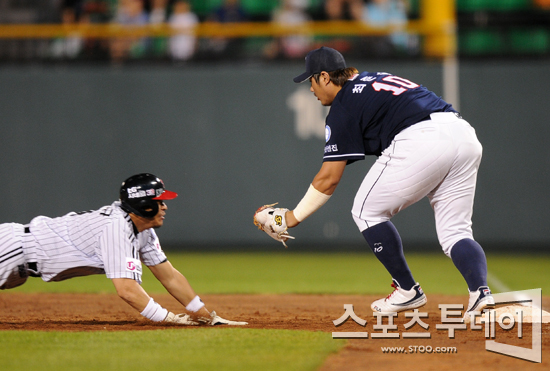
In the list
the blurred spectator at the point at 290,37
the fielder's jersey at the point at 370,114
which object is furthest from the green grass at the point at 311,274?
the blurred spectator at the point at 290,37

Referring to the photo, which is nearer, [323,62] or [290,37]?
[323,62]

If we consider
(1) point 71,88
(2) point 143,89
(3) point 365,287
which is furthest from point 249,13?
(3) point 365,287

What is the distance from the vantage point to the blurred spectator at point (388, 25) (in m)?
11.1

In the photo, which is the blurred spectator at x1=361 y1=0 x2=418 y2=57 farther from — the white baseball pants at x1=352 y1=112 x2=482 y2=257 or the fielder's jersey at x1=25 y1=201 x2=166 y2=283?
the fielder's jersey at x1=25 y1=201 x2=166 y2=283

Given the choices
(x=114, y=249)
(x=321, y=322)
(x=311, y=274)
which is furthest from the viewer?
(x=311, y=274)

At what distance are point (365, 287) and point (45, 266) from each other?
375 cm

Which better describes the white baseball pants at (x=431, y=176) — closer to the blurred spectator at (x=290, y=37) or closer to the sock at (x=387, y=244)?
the sock at (x=387, y=244)

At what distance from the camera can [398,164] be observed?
14.9 ft

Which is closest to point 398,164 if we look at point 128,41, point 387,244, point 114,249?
point 387,244

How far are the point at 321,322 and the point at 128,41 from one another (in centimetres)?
764

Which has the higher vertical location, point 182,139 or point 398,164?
point 398,164

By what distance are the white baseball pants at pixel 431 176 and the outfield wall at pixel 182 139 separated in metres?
6.48

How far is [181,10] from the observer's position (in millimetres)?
11469

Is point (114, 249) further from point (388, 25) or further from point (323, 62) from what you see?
point (388, 25)
